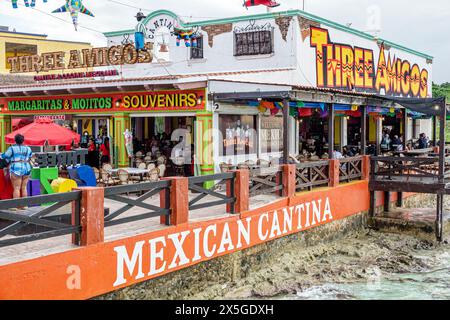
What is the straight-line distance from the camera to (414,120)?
31.2 meters

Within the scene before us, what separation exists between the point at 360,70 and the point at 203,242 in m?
16.0

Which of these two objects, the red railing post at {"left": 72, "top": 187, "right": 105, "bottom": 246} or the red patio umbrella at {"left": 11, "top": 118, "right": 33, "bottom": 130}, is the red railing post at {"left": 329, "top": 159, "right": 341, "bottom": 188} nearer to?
the red railing post at {"left": 72, "top": 187, "right": 105, "bottom": 246}

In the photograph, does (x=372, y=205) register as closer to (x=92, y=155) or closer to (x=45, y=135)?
(x=92, y=155)

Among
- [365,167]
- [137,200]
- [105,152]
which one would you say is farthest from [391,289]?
[105,152]

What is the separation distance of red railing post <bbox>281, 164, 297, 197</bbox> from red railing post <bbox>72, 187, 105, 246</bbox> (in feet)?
19.6

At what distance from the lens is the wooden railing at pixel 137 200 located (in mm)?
8836

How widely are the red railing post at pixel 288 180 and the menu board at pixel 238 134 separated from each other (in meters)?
3.68

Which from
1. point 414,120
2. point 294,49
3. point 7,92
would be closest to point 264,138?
point 294,49

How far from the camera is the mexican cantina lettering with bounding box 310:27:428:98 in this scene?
2123 cm

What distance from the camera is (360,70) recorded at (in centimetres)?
2391

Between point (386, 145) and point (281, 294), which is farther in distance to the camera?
point (386, 145)
